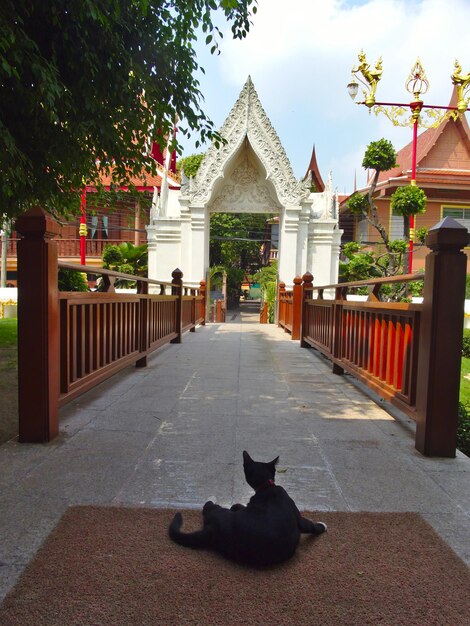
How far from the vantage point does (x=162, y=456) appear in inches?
106

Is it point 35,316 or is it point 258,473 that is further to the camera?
point 35,316

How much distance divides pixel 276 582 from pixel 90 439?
1.81m

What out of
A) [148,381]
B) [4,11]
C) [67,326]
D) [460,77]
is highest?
[460,77]

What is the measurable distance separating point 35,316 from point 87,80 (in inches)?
117

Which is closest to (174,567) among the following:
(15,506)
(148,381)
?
(15,506)

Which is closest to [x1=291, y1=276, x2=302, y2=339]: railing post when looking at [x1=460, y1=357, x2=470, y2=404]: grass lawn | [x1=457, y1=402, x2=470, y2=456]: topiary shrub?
[x1=460, y1=357, x2=470, y2=404]: grass lawn

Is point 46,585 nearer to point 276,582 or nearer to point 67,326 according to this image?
point 276,582

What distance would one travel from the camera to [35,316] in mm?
2723

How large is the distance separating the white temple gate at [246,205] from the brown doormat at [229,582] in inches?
528

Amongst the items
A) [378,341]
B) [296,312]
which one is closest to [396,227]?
[296,312]

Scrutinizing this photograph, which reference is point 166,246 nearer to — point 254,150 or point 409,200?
point 254,150

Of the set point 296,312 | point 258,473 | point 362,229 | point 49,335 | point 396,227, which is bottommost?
point 258,473

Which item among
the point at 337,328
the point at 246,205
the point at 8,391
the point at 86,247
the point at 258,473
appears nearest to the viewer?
the point at 258,473

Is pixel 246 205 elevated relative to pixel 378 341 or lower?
elevated
